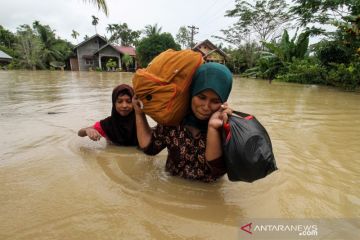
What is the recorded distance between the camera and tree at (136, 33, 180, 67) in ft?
96.0

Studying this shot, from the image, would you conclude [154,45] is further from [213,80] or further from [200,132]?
[213,80]

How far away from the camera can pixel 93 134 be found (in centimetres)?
275

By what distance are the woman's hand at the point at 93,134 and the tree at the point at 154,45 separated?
89.6 feet

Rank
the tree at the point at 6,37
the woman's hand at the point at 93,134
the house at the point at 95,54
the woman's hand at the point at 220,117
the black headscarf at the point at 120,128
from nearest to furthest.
→ the woman's hand at the point at 220,117 → the woman's hand at the point at 93,134 → the black headscarf at the point at 120,128 → the house at the point at 95,54 → the tree at the point at 6,37

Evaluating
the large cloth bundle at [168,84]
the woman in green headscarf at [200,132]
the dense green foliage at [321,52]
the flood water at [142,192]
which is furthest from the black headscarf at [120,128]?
the dense green foliage at [321,52]

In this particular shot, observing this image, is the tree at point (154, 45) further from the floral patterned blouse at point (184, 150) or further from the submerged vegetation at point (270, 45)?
the floral patterned blouse at point (184, 150)

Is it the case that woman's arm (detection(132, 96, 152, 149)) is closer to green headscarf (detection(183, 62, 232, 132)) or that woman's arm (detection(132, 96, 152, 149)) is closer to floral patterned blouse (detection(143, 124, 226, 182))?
floral patterned blouse (detection(143, 124, 226, 182))

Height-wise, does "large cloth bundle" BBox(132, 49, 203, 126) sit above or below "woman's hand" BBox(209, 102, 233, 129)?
above

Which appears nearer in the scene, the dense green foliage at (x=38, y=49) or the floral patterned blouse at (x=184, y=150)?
the floral patterned blouse at (x=184, y=150)

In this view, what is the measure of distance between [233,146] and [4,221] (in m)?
1.27

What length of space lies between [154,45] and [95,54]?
8.26 metres

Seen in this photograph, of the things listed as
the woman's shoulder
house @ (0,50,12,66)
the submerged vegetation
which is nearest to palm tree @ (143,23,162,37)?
the submerged vegetation

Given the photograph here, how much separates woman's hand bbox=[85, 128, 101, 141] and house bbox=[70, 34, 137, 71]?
102ft

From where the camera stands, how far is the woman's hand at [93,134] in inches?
107
